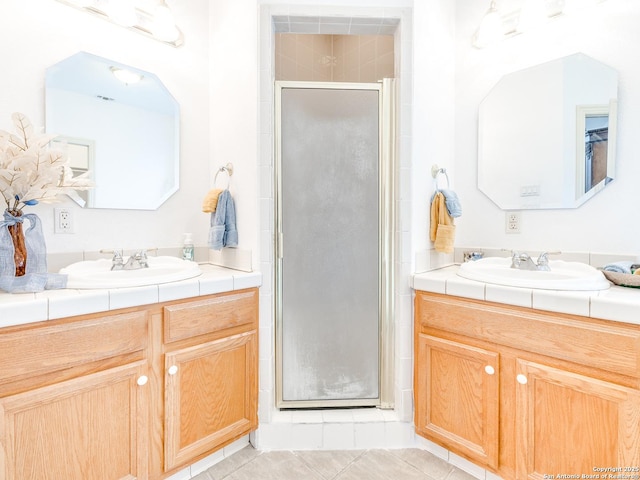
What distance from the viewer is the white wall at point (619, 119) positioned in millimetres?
1425

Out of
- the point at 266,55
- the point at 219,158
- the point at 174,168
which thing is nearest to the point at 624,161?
the point at 266,55

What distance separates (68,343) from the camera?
1.04 m

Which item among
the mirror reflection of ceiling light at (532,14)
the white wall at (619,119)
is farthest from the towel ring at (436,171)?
the mirror reflection of ceiling light at (532,14)

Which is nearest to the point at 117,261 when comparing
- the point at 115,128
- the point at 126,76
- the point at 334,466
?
the point at 115,128

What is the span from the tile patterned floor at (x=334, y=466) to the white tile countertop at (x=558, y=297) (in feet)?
2.67

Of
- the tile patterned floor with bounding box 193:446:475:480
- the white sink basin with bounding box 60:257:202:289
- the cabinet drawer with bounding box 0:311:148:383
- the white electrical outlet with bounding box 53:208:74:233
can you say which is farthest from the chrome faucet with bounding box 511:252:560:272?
the white electrical outlet with bounding box 53:208:74:233

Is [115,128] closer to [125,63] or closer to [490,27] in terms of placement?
[125,63]

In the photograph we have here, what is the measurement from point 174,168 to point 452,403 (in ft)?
6.02

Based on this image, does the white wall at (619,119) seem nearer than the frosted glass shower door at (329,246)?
Yes

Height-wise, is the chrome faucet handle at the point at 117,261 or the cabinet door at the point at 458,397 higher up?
the chrome faucet handle at the point at 117,261

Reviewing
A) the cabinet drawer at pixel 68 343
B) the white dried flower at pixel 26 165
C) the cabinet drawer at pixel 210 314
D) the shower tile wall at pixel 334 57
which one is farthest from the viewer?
the shower tile wall at pixel 334 57

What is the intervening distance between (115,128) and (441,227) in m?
1.71

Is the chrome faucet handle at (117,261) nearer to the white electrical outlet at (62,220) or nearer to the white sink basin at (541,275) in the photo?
the white electrical outlet at (62,220)

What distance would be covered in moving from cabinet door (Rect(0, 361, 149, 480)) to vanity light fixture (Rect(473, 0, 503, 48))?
226 centimetres
